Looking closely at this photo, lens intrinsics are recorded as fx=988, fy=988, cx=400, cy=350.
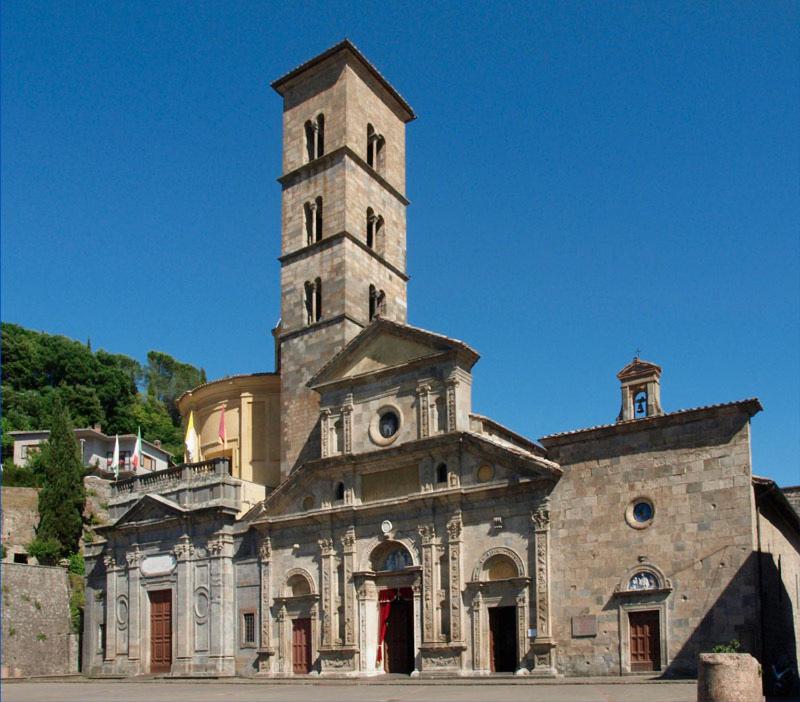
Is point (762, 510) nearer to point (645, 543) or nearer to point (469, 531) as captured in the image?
point (645, 543)

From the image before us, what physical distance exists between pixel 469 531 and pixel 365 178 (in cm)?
1676

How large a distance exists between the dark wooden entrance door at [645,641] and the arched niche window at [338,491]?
38.5ft

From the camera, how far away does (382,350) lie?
3578 centimetres

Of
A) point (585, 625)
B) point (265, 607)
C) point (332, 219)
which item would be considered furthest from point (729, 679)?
point (332, 219)

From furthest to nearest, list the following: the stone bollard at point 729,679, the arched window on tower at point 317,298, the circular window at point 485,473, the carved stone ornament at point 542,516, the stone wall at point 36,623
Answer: the stone wall at point 36,623 < the arched window on tower at point 317,298 < the circular window at point 485,473 < the carved stone ornament at point 542,516 < the stone bollard at point 729,679

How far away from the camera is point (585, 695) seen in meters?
23.3

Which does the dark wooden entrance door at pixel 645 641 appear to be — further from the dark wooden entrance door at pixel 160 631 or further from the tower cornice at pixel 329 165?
the tower cornice at pixel 329 165

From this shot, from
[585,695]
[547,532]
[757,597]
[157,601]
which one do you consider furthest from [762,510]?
[157,601]

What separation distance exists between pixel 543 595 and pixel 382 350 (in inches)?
418

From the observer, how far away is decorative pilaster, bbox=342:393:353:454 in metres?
35.7

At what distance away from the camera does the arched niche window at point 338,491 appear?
3588 centimetres

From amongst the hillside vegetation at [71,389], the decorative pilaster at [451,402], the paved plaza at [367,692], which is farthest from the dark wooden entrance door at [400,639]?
the hillside vegetation at [71,389]

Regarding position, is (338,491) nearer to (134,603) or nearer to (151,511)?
(151,511)

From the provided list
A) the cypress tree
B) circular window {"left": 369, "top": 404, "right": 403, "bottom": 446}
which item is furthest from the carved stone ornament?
the cypress tree
